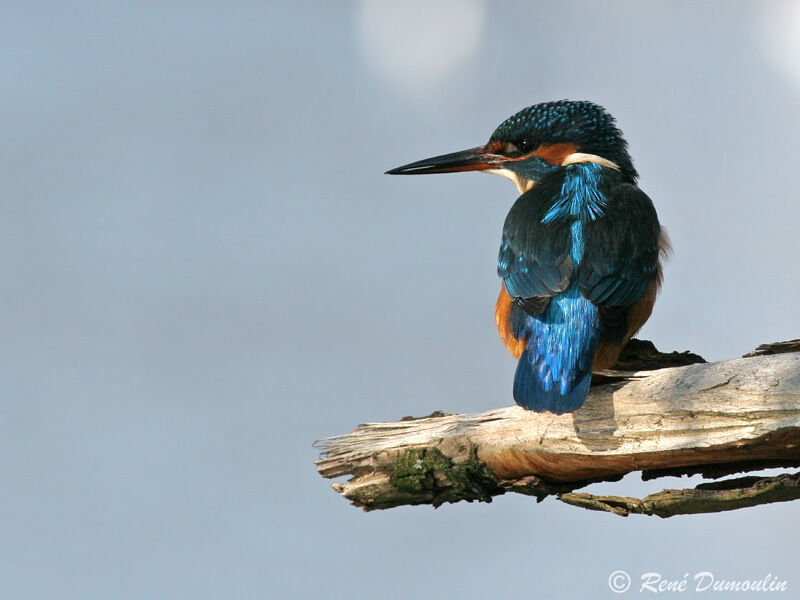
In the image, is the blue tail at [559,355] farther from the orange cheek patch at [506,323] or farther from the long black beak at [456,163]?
the long black beak at [456,163]

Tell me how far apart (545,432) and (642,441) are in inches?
12.5

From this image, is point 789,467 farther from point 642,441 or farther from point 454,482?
point 454,482

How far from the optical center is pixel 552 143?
4.44 meters

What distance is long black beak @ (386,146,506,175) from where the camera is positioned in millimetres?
4652

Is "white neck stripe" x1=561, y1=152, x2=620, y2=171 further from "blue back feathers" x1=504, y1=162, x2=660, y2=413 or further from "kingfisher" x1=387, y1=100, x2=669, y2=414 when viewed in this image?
"blue back feathers" x1=504, y1=162, x2=660, y2=413

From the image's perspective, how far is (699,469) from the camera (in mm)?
3021

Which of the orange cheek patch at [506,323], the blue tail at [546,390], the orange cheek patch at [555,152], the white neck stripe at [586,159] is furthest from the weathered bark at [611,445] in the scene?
the orange cheek patch at [555,152]

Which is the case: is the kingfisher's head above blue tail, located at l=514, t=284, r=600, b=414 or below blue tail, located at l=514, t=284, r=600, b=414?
above

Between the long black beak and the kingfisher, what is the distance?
1.14 feet

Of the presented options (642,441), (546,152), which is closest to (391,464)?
(642,441)

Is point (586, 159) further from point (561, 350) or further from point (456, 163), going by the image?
point (561, 350)

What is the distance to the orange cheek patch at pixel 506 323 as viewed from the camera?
3671mm

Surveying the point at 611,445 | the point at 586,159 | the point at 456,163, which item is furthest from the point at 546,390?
the point at 456,163

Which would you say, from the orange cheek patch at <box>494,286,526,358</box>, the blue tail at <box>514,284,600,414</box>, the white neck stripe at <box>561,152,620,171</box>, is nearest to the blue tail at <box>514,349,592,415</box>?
the blue tail at <box>514,284,600,414</box>
